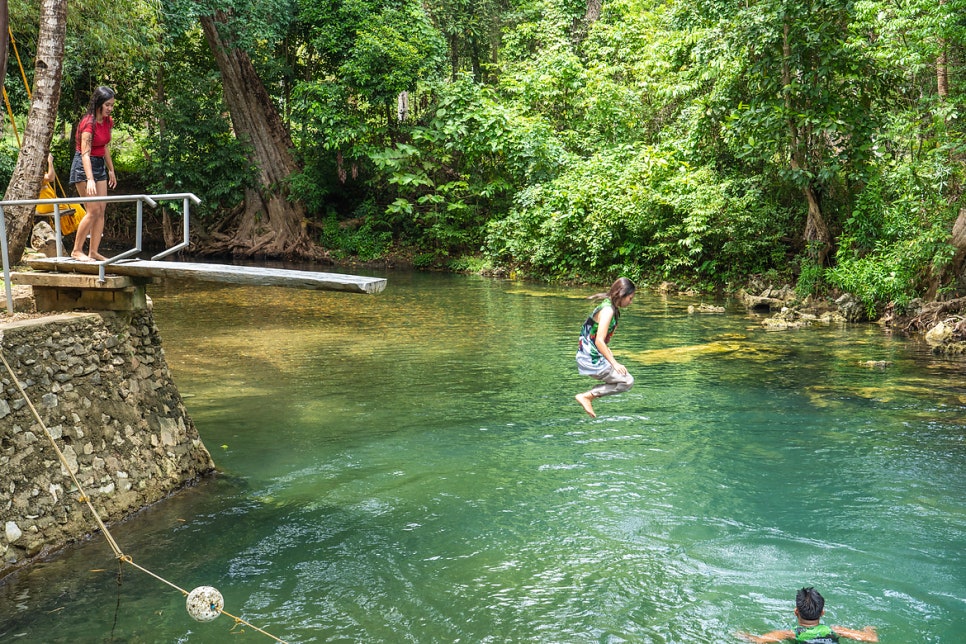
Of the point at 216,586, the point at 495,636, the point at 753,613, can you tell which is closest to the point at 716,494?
the point at 753,613

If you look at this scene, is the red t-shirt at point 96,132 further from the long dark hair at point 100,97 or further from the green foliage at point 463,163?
the green foliage at point 463,163

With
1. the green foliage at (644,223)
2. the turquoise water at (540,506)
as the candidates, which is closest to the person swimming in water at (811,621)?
the turquoise water at (540,506)

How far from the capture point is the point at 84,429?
23.8 ft

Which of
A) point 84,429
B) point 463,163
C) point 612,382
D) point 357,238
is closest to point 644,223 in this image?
point 463,163

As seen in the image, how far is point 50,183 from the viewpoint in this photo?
12461mm

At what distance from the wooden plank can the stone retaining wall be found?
53cm

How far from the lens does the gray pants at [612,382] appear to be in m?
7.93

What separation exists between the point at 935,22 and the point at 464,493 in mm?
10717

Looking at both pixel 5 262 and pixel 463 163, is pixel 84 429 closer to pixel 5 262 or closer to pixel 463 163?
pixel 5 262

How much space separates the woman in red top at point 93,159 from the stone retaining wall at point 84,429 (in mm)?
1095

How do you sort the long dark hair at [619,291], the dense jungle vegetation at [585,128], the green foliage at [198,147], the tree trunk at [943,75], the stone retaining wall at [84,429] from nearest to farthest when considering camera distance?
the stone retaining wall at [84,429] < the long dark hair at [619,291] < the tree trunk at [943,75] < the dense jungle vegetation at [585,128] < the green foliage at [198,147]

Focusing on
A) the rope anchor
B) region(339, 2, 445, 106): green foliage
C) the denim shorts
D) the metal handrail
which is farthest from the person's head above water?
region(339, 2, 445, 106): green foliage

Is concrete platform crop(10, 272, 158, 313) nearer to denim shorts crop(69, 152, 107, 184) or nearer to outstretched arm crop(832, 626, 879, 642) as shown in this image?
denim shorts crop(69, 152, 107, 184)

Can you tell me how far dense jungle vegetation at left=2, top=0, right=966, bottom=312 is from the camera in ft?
55.7
